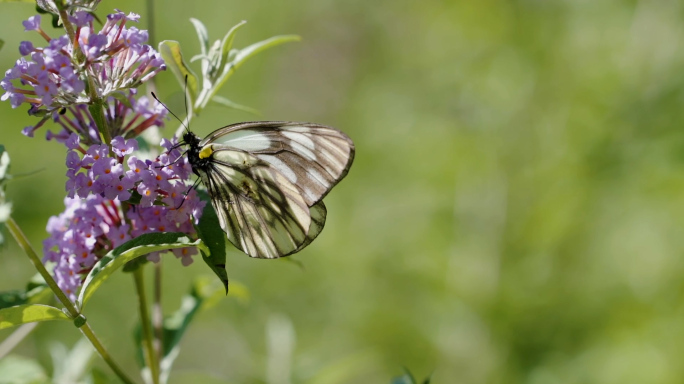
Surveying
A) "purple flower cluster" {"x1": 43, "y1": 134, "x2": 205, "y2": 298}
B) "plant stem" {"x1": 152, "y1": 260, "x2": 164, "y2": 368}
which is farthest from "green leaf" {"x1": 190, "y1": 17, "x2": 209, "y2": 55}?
"plant stem" {"x1": 152, "y1": 260, "x2": 164, "y2": 368}

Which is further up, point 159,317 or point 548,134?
point 548,134

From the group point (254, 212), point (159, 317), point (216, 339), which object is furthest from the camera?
point (216, 339)

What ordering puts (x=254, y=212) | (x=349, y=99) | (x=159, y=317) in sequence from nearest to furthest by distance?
1. (x=159, y=317)
2. (x=254, y=212)
3. (x=349, y=99)

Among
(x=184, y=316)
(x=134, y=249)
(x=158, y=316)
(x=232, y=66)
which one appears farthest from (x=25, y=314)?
(x=232, y=66)

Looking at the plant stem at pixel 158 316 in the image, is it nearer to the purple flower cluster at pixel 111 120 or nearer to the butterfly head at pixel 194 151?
the butterfly head at pixel 194 151

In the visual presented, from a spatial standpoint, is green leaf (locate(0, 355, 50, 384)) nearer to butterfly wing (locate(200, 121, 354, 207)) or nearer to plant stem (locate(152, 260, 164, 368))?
plant stem (locate(152, 260, 164, 368))

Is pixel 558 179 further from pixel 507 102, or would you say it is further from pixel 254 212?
pixel 254 212

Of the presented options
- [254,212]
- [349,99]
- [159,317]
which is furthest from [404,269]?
[349,99]

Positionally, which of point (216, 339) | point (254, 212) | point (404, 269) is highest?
point (254, 212)
